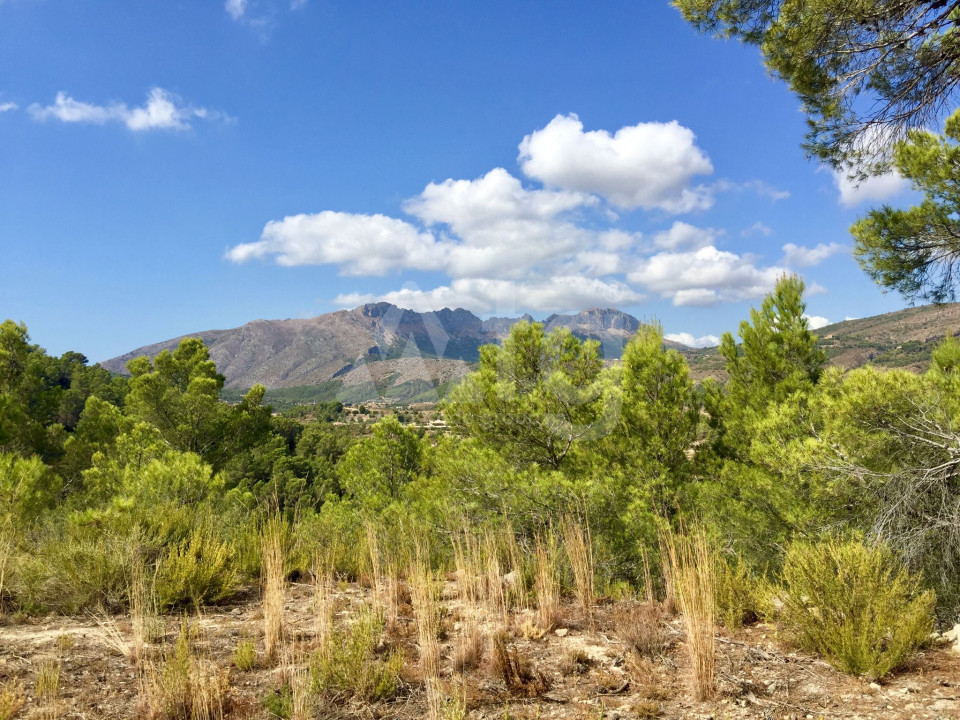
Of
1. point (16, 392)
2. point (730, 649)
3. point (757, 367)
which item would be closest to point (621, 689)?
point (730, 649)

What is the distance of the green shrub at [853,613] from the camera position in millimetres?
3023

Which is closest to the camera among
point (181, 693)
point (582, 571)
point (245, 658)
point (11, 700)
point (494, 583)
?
point (11, 700)

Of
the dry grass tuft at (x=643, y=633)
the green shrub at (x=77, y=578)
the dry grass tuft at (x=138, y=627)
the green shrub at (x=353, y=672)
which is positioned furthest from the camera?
the green shrub at (x=77, y=578)

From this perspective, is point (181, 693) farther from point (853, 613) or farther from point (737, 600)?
point (737, 600)

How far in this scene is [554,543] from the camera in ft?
16.4

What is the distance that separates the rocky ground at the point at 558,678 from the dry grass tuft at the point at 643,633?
16 millimetres

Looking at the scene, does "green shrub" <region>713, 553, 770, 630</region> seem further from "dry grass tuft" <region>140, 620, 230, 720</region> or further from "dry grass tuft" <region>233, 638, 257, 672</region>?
"dry grass tuft" <region>140, 620, 230, 720</region>

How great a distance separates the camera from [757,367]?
8453mm

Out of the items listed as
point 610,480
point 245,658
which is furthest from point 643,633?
point 610,480

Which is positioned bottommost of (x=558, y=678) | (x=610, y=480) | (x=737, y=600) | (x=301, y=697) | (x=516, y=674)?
(x=737, y=600)

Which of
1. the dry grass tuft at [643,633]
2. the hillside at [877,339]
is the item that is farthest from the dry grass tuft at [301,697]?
the hillside at [877,339]

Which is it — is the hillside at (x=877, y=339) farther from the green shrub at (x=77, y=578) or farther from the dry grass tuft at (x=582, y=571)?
the green shrub at (x=77, y=578)

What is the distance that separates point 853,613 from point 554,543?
94.6 inches

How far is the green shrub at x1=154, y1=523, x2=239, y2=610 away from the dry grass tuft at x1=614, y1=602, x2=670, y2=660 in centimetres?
330
